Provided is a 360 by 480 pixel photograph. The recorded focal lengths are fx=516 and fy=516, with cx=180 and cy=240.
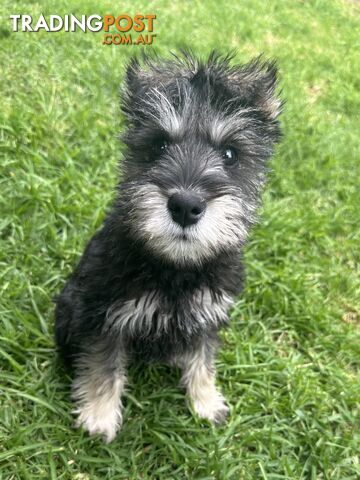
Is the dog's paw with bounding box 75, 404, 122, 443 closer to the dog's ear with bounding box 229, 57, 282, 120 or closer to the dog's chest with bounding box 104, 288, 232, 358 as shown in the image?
the dog's chest with bounding box 104, 288, 232, 358

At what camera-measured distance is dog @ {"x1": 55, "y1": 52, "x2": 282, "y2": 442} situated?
2.11 meters

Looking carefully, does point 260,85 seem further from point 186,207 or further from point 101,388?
point 101,388

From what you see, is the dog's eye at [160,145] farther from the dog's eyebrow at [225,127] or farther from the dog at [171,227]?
the dog's eyebrow at [225,127]

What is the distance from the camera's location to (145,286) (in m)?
2.47

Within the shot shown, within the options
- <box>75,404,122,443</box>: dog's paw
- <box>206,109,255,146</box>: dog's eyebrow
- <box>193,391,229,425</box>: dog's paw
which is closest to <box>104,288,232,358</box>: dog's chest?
<box>75,404,122,443</box>: dog's paw

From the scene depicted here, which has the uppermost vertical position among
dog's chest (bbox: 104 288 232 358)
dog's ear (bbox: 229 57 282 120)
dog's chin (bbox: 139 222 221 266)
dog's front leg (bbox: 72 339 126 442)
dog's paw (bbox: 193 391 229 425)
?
dog's ear (bbox: 229 57 282 120)

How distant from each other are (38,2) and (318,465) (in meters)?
5.35

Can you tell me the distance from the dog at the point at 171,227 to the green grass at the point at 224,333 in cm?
25

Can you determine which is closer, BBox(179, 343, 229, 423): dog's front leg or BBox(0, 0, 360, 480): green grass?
BBox(0, 0, 360, 480): green grass

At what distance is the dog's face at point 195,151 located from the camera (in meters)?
2.06

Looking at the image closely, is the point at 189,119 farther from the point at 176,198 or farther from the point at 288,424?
the point at 288,424

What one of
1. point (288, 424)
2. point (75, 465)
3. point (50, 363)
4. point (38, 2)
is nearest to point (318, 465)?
point (288, 424)

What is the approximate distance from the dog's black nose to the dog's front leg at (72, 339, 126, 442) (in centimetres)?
100

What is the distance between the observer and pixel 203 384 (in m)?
3.04
